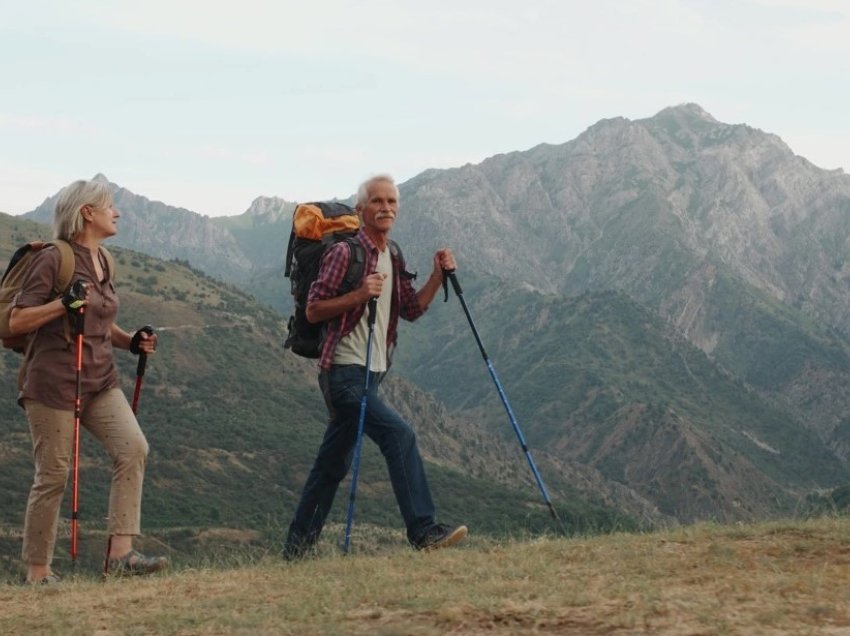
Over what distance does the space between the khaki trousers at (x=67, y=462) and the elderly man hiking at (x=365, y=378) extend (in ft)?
4.03

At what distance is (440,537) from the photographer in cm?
841

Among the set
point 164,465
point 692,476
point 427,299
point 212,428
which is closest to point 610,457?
point 692,476

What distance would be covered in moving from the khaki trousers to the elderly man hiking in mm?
1229

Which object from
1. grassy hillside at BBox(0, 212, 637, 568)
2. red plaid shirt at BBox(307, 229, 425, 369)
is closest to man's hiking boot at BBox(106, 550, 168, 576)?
red plaid shirt at BBox(307, 229, 425, 369)

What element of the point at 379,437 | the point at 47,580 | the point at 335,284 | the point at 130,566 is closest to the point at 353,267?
the point at 335,284

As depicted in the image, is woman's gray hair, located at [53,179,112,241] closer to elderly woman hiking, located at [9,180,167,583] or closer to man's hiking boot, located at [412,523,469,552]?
elderly woman hiking, located at [9,180,167,583]

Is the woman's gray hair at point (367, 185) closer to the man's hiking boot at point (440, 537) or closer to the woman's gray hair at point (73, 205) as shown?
the woman's gray hair at point (73, 205)

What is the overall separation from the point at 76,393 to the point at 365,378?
78.1 inches

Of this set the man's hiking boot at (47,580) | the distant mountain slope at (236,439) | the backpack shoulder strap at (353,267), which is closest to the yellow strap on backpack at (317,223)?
the backpack shoulder strap at (353,267)

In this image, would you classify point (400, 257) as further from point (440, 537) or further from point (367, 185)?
point (440, 537)

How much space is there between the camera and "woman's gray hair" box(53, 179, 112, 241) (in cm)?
825

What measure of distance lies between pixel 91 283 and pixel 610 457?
19011cm

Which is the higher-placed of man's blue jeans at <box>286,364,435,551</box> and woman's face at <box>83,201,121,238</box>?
woman's face at <box>83,201,121,238</box>

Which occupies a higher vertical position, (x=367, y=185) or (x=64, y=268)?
(x=367, y=185)
